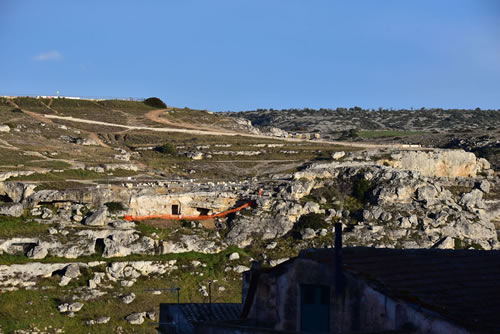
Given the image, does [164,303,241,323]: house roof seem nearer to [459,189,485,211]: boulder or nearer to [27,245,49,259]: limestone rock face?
[27,245,49,259]: limestone rock face

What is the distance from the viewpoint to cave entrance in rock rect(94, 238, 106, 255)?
42.5 metres

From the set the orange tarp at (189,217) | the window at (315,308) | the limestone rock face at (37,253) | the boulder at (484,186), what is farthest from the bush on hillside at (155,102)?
the window at (315,308)

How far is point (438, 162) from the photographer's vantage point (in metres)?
68.9

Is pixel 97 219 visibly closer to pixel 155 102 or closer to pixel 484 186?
pixel 484 186

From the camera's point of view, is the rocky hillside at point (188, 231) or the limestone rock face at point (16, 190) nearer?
the rocky hillside at point (188, 231)

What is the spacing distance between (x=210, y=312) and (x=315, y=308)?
20.6ft

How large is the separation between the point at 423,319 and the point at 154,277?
3117 centimetres

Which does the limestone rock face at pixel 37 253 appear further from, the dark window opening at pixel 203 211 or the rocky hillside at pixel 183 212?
the dark window opening at pixel 203 211

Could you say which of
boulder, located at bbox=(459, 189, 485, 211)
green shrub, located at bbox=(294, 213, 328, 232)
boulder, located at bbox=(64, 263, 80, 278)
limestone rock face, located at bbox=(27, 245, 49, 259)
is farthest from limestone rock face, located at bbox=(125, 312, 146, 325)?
boulder, located at bbox=(459, 189, 485, 211)

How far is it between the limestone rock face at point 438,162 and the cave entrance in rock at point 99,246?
1306 inches

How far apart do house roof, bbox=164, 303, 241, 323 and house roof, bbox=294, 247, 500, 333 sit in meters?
3.41

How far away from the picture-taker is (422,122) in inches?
5955

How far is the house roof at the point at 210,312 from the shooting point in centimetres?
Answer: 1806

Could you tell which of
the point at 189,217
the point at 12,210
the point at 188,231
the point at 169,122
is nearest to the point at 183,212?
the point at 189,217
